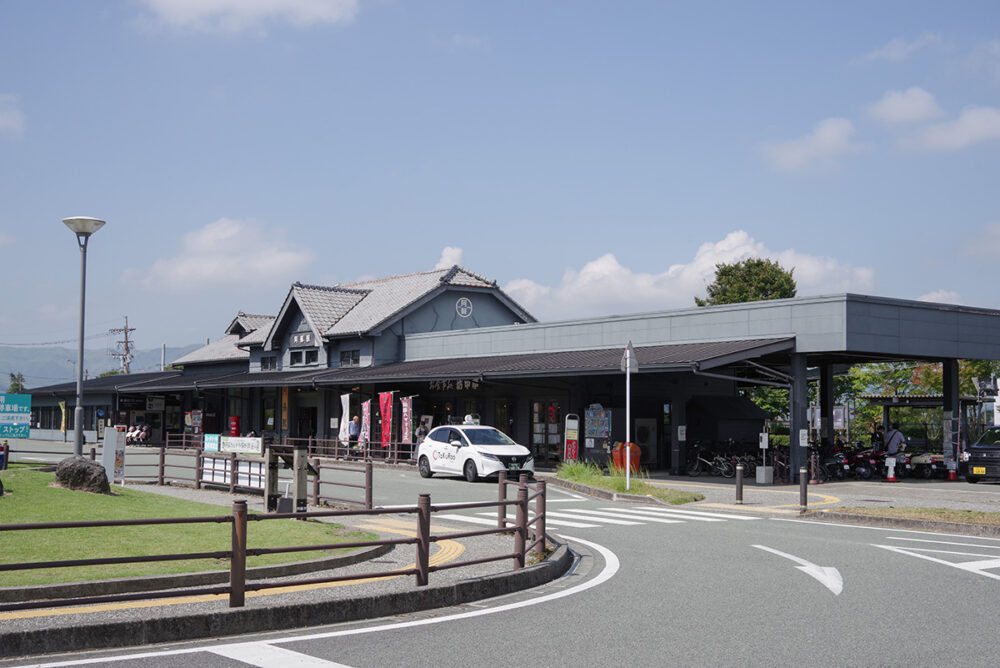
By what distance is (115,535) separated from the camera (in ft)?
42.0

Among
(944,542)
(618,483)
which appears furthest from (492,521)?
(944,542)

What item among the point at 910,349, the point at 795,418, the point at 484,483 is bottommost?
the point at 484,483

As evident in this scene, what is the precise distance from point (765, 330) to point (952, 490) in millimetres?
6863

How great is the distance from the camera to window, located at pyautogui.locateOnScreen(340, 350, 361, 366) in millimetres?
44856

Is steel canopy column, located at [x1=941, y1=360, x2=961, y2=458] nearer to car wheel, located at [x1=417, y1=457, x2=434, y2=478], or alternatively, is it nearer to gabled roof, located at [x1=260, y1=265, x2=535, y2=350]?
car wheel, located at [x1=417, y1=457, x2=434, y2=478]

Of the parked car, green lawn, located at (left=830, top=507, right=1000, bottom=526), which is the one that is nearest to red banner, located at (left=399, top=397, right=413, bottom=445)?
the parked car


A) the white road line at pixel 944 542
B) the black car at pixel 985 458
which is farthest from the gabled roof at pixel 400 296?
the white road line at pixel 944 542

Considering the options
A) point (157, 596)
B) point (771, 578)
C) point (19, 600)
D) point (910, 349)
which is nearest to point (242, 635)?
point (157, 596)

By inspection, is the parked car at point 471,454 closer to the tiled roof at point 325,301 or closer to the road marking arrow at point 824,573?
the road marking arrow at point 824,573

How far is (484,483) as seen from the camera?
27688 millimetres

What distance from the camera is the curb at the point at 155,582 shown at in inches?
343

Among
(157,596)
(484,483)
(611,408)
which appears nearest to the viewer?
(157,596)

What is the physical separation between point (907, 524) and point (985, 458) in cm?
1286

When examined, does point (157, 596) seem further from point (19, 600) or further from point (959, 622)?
point (959, 622)
